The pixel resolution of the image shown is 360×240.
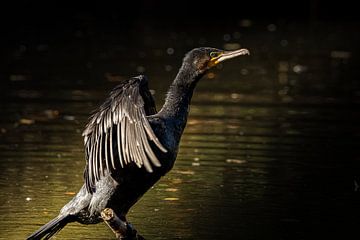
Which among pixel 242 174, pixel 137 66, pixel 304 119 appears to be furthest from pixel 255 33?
pixel 242 174

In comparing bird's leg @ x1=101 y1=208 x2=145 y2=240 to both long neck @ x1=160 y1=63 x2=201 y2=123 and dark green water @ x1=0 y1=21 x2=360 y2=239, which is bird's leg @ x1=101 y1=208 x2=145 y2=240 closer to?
dark green water @ x1=0 y1=21 x2=360 y2=239

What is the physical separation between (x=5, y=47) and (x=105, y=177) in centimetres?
1386

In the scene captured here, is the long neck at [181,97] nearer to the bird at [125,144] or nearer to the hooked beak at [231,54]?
the bird at [125,144]

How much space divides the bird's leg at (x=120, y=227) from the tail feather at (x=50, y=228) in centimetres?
32

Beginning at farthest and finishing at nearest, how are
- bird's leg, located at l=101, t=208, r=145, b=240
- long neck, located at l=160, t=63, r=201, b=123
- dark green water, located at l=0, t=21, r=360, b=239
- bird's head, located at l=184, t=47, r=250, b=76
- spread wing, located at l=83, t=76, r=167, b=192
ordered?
dark green water, located at l=0, t=21, r=360, b=239
bird's head, located at l=184, t=47, r=250, b=76
long neck, located at l=160, t=63, r=201, b=123
bird's leg, located at l=101, t=208, r=145, b=240
spread wing, located at l=83, t=76, r=167, b=192

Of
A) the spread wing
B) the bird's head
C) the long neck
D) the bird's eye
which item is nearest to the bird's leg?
the spread wing

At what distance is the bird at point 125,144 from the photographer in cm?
771

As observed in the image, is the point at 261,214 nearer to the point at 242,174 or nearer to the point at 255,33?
the point at 242,174

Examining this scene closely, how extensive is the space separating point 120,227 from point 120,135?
72 cm

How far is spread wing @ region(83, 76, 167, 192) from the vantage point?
7.57 m

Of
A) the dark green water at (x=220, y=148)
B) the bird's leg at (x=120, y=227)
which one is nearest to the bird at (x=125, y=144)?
the bird's leg at (x=120, y=227)

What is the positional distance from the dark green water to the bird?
0.56m

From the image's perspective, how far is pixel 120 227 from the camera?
7961mm

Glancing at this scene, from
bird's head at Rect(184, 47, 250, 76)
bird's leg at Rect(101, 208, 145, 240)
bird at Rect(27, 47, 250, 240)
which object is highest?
bird's head at Rect(184, 47, 250, 76)
